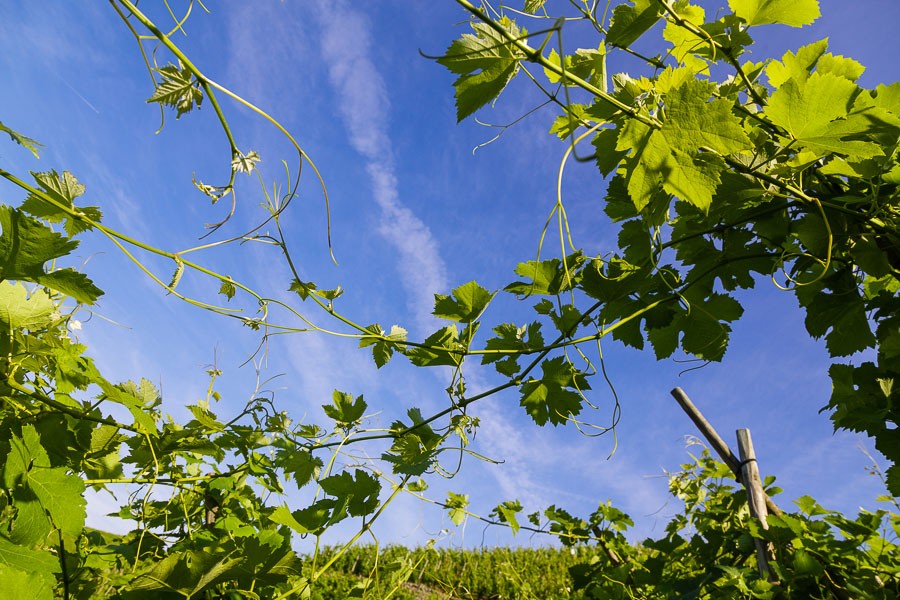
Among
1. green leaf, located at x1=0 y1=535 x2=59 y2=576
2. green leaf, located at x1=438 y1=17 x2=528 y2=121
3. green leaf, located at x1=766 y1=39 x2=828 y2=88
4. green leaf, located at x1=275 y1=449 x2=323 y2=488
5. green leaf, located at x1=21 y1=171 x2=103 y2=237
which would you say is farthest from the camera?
green leaf, located at x1=275 y1=449 x2=323 y2=488

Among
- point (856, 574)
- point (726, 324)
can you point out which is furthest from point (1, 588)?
point (856, 574)

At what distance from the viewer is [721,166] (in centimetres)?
105

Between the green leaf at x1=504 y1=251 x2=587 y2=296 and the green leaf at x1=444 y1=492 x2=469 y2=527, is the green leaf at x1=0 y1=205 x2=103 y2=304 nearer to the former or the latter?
the green leaf at x1=504 y1=251 x2=587 y2=296

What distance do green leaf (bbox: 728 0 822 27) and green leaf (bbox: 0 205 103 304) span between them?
59.0 inches

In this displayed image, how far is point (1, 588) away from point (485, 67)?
1.02m

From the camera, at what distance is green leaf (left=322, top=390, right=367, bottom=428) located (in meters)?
1.62

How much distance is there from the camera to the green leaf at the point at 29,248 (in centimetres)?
100

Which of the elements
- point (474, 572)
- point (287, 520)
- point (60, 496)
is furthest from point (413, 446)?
point (474, 572)

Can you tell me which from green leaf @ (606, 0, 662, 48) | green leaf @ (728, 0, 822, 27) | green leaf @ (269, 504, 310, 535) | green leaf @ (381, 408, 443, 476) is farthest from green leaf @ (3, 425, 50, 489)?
green leaf @ (728, 0, 822, 27)

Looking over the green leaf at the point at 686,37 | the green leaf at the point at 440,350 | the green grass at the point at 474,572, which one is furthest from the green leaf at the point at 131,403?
the green grass at the point at 474,572

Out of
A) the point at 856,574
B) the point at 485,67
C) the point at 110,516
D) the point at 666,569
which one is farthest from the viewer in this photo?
the point at 666,569

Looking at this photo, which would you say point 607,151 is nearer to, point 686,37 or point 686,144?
point 686,144

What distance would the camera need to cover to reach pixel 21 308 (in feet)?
3.71

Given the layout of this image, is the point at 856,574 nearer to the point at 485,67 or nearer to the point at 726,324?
the point at 726,324
